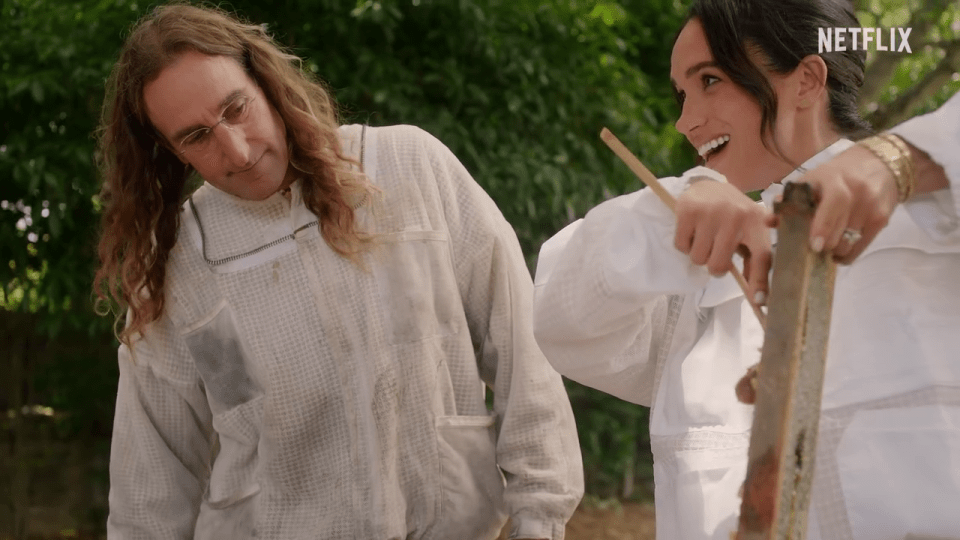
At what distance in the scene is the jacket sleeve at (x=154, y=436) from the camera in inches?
92.7

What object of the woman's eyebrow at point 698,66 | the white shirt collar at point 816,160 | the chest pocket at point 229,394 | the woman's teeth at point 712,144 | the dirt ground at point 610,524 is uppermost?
the woman's eyebrow at point 698,66

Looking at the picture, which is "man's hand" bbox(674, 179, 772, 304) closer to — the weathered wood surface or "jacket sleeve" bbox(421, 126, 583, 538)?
the weathered wood surface

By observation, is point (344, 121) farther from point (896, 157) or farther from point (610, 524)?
point (896, 157)

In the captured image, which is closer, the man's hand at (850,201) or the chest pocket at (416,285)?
the man's hand at (850,201)

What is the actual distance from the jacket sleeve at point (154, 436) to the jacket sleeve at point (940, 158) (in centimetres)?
168

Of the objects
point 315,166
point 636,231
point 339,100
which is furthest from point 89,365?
point 636,231

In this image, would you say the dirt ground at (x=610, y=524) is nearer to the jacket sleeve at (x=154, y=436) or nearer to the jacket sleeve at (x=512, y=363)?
the jacket sleeve at (x=512, y=363)

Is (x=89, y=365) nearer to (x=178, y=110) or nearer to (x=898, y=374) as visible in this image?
(x=178, y=110)

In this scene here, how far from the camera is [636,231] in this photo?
1375 millimetres

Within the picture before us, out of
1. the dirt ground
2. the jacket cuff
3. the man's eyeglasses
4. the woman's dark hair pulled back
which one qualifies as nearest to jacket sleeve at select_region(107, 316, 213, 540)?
the man's eyeglasses

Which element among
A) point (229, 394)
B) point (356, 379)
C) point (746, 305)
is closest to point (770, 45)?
point (746, 305)

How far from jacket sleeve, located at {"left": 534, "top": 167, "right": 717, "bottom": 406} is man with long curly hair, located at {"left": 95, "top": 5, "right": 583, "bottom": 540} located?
599mm

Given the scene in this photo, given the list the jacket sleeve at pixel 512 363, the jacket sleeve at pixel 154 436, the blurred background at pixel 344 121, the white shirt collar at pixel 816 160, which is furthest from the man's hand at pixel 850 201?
the blurred background at pixel 344 121

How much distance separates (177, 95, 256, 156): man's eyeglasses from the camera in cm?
222
